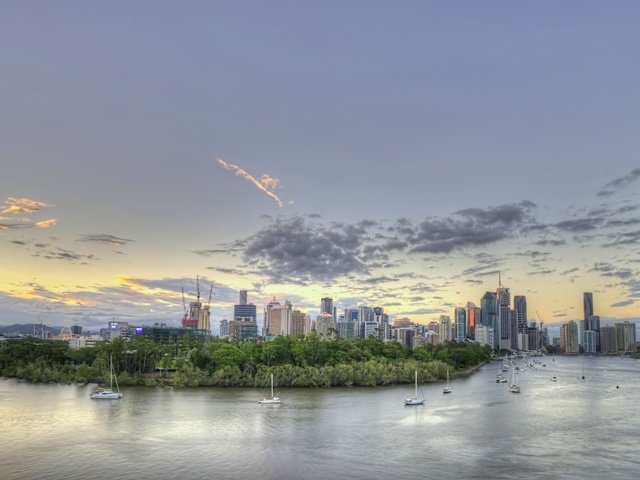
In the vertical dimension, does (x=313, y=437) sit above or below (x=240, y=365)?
below

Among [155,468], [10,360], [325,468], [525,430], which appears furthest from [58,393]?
[525,430]

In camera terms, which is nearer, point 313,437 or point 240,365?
point 313,437

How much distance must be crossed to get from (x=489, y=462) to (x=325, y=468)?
9787 mm

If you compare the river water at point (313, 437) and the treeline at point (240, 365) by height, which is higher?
the treeline at point (240, 365)

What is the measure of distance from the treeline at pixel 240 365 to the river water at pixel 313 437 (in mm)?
8455

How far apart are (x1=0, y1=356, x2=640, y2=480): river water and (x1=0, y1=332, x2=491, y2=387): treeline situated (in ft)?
27.7

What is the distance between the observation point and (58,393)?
6762cm

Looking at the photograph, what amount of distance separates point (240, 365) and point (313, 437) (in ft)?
130

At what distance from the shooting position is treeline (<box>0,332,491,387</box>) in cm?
7388

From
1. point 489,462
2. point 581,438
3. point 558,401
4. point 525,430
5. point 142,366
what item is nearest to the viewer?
point 489,462

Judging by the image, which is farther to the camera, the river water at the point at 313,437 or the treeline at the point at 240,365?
the treeline at the point at 240,365

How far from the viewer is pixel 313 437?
39.2 m

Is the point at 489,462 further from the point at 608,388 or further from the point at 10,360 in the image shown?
the point at 10,360

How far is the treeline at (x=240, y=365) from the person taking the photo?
73875 millimetres
